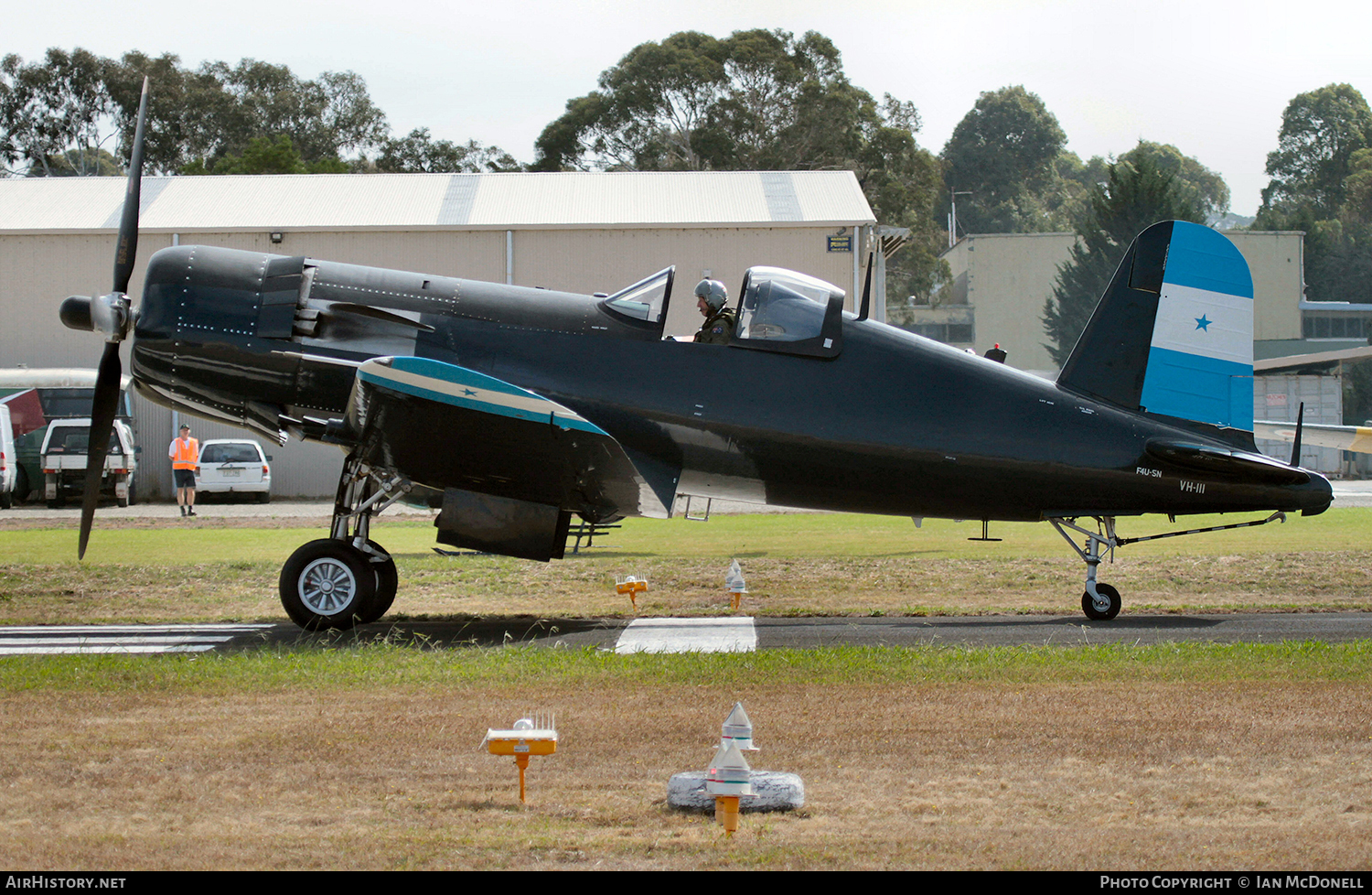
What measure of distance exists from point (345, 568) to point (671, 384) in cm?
312

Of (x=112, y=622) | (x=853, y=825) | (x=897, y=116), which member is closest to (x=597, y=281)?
(x=112, y=622)

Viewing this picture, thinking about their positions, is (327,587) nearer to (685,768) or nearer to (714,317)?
(714,317)

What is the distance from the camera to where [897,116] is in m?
80.6

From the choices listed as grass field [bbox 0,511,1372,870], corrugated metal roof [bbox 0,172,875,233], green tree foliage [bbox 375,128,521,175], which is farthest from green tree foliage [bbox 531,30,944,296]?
grass field [bbox 0,511,1372,870]

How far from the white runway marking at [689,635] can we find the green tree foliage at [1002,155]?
114275mm

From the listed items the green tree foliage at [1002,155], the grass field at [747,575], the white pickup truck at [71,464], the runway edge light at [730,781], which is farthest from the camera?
the green tree foliage at [1002,155]

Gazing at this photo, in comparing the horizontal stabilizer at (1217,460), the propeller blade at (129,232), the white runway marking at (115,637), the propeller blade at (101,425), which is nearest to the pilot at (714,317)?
the horizontal stabilizer at (1217,460)

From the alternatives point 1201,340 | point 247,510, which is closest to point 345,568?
point 1201,340

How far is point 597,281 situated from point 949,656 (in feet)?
81.9

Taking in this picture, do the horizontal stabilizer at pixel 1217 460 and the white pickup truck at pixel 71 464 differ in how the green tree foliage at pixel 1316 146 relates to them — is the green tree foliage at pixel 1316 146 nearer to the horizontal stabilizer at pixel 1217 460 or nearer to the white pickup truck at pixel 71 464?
the white pickup truck at pixel 71 464

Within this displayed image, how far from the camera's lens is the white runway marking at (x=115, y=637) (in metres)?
9.34

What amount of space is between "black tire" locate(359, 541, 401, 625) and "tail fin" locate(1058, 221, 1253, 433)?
20.3 feet

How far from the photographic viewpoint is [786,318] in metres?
10.1
